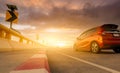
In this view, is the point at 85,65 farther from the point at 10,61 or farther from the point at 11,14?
the point at 11,14

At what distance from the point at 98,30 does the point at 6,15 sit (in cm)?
741

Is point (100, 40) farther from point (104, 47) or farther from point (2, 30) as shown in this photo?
point (2, 30)

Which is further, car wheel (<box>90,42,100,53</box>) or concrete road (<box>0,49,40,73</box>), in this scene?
car wheel (<box>90,42,100,53</box>)

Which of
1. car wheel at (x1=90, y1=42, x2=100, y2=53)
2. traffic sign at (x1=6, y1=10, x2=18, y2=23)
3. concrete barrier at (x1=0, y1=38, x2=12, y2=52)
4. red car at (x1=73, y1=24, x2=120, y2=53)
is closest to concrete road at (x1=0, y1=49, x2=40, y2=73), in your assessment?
concrete barrier at (x1=0, y1=38, x2=12, y2=52)

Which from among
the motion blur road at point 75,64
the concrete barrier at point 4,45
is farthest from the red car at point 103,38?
the concrete barrier at point 4,45

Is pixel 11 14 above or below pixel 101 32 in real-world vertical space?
above

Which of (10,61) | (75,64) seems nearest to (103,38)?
(75,64)

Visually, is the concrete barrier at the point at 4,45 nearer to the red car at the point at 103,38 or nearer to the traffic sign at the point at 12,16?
the traffic sign at the point at 12,16

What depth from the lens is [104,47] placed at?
12016mm

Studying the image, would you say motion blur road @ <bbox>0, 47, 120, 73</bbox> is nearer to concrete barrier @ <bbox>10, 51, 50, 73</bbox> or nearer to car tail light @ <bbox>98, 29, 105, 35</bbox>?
concrete barrier @ <bbox>10, 51, 50, 73</bbox>

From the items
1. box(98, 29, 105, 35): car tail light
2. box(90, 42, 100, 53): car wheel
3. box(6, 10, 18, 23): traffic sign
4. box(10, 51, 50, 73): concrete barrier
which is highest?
box(6, 10, 18, 23): traffic sign

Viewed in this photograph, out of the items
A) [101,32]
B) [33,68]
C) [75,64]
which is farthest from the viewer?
[101,32]

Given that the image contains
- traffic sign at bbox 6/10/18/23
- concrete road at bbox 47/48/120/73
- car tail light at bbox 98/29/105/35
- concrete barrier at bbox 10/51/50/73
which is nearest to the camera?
concrete barrier at bbox 10/51/50/73

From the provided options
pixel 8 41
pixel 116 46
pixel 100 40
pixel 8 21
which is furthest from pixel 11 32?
pixel 116 46
